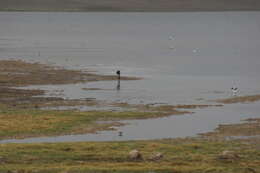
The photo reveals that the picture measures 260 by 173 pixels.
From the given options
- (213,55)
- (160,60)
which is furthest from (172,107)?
(213,55)

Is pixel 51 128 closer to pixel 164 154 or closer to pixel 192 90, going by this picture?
pixel 164 154

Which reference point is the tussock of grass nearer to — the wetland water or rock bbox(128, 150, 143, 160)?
the wetland water

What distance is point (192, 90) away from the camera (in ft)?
264

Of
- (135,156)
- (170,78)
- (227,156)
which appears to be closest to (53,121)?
(135,156)

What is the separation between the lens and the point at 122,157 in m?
39.5

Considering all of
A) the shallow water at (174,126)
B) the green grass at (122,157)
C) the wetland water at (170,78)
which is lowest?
the green grass at (122,157)

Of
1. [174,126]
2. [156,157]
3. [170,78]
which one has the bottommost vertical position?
[156,157]

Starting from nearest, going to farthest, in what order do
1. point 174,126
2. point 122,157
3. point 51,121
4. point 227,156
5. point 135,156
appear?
point 135,156 → point 227,156 → point 122,157 → point 51,121 → point 174,126

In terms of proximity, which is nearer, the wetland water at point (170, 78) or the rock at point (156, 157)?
the rock at point (156, 157)

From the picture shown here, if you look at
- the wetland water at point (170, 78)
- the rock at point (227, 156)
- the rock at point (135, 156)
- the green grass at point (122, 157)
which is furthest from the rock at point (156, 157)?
the wetland water at point (170, 78)

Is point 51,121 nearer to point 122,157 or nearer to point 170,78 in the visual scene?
point 122,157

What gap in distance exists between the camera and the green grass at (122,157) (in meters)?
36.4

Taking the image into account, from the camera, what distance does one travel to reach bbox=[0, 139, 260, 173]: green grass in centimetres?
3641

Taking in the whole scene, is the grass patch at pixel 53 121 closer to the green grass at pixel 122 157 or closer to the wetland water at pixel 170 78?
the wetland water at pixel 170 78
